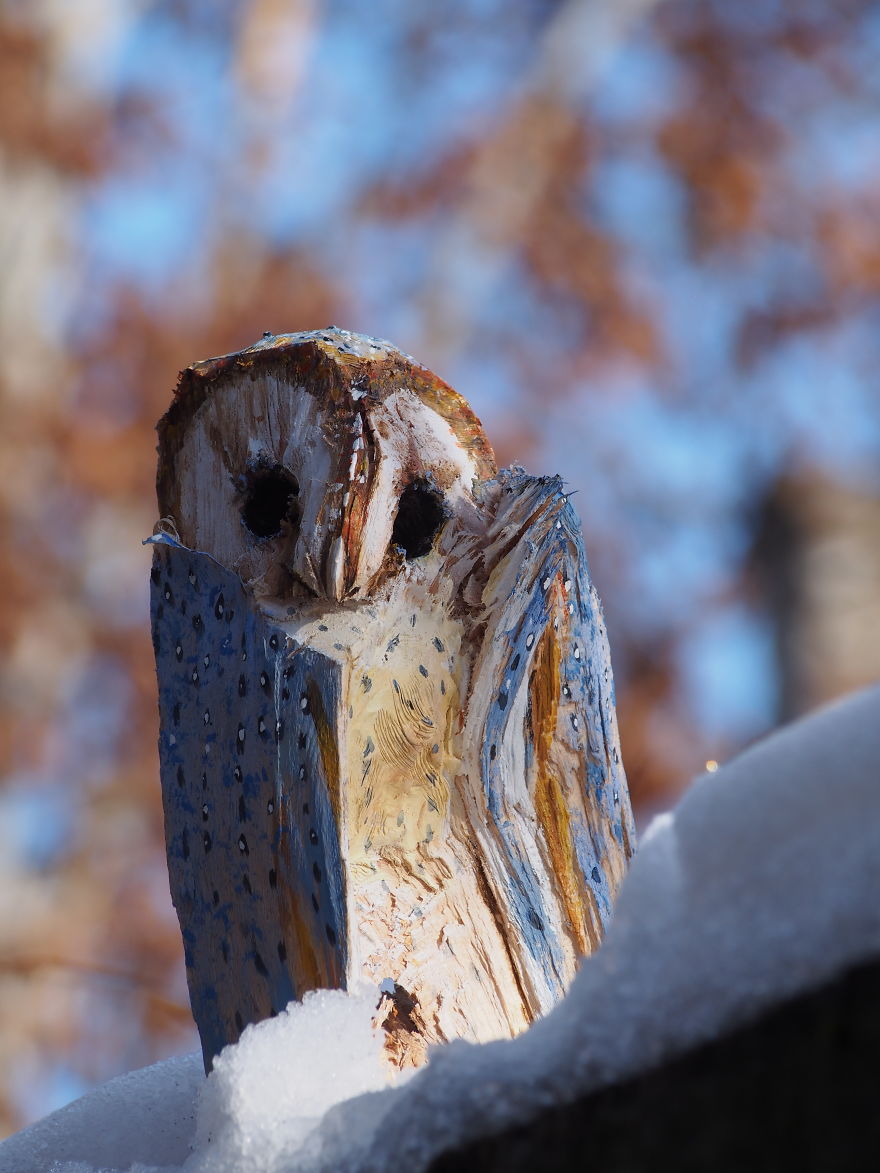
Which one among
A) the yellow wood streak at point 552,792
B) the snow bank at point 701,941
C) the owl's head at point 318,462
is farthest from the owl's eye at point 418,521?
the snow bank at point 701,941

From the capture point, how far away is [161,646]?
90 cm

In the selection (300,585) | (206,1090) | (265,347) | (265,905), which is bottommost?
(206,1090)

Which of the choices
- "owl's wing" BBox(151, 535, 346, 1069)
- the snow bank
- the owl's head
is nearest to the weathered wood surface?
the snow bank

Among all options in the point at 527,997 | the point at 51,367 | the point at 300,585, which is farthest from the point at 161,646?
the point at 51,367

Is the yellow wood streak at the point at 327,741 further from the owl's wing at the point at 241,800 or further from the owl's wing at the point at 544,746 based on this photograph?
the owl's wing at the point at 544,746

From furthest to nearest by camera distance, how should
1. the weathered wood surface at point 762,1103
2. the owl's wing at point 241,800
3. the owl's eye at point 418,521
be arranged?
the owl's eye at point 418,521, the owl's wing at point 241,800, the weathered wood surface at point 762,1103

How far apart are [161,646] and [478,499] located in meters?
0.26

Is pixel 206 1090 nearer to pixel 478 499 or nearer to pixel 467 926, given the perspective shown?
pixel 467 926

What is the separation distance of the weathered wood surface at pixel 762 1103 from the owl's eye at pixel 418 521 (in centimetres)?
51

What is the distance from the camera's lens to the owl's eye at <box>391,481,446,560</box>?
886 mm

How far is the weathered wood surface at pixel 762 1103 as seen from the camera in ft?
1.20

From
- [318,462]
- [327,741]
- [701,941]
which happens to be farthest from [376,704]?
[701,941]

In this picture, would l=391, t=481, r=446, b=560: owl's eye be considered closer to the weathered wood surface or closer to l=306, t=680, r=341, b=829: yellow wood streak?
l=306, t=680, r=341, b=829: yellow wood streak

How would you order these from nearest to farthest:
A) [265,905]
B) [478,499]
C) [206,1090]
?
[206,1090], [265,905], [478,499]
